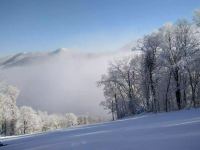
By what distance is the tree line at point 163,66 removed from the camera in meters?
54.1

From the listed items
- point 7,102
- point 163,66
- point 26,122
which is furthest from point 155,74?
point 26,122

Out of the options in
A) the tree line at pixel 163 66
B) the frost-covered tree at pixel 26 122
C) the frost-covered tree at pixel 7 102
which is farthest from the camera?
the frost-covered tree at pixel 26 122

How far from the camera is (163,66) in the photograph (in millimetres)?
56781

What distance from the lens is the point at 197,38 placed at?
178 ft

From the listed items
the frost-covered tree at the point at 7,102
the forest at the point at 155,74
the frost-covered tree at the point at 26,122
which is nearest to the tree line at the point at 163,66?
the forest at the point at 155,74

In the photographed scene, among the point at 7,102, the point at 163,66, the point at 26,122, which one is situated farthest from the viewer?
the point at 26,122

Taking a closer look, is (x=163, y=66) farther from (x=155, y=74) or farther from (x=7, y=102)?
(x=7, y=102)

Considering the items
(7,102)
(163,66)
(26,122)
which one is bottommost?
(26,122)

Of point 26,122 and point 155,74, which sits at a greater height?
point 155,74

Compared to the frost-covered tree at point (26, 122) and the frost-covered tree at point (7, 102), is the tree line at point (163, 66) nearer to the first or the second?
the frost-covered tree at point (7, 102)

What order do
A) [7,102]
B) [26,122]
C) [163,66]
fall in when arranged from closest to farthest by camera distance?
[163,66] → [7,102] → [26,122]

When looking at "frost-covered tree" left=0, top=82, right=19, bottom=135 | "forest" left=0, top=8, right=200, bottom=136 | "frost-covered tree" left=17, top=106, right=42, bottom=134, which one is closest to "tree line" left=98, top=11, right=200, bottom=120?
"forest" left=0, top=8, right=200, bottom=136

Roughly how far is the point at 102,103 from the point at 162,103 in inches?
595

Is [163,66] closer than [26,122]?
Yes
